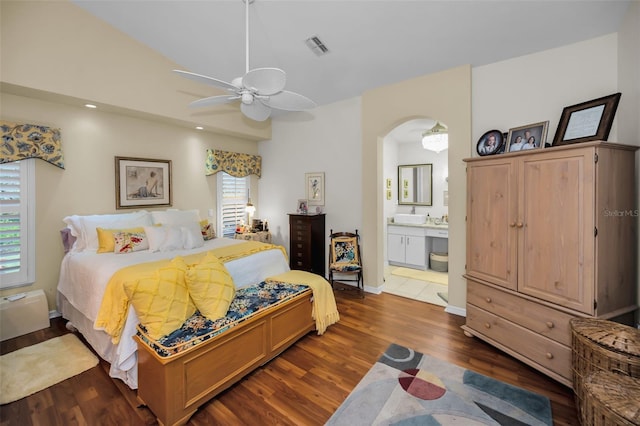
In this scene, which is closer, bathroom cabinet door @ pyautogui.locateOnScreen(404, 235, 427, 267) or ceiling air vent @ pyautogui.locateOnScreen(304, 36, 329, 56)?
ceiling air vent @ pyautogui.locateOnScreen(304, 36, 329, 56)

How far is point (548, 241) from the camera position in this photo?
7.30ft

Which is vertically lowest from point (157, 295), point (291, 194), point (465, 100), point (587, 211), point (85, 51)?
point (157, 295)

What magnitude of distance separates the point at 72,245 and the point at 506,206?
489 centimetres

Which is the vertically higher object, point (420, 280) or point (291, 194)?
point (291, 194)

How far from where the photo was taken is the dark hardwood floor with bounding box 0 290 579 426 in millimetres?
1885

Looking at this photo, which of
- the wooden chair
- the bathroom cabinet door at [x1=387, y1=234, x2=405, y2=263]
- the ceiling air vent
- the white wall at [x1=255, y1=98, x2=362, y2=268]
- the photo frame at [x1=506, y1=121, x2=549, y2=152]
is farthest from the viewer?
the bathroom cabinet door at [x1=387, y1=234, x2=405, y2=263]

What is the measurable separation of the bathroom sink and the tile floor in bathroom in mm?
1295

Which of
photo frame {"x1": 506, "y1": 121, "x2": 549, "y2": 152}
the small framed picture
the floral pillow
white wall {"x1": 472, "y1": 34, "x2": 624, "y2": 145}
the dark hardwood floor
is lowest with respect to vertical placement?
the dark hardwood floor

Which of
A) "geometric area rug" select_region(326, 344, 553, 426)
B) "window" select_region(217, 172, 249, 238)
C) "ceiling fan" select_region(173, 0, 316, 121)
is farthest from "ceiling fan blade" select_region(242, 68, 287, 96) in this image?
"window" select_region(217, 172, 249, 238)

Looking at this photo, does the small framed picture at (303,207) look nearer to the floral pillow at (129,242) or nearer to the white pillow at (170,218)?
the white pillow at (170,218)

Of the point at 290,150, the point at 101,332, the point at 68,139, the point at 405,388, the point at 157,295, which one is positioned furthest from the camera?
the point at 290,150

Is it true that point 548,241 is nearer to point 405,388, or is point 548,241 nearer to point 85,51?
point 405,388

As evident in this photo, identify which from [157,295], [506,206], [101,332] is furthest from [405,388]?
[101,332]

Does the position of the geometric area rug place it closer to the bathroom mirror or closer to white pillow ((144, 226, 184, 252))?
white pillow ((144, 226, 184, 252))
